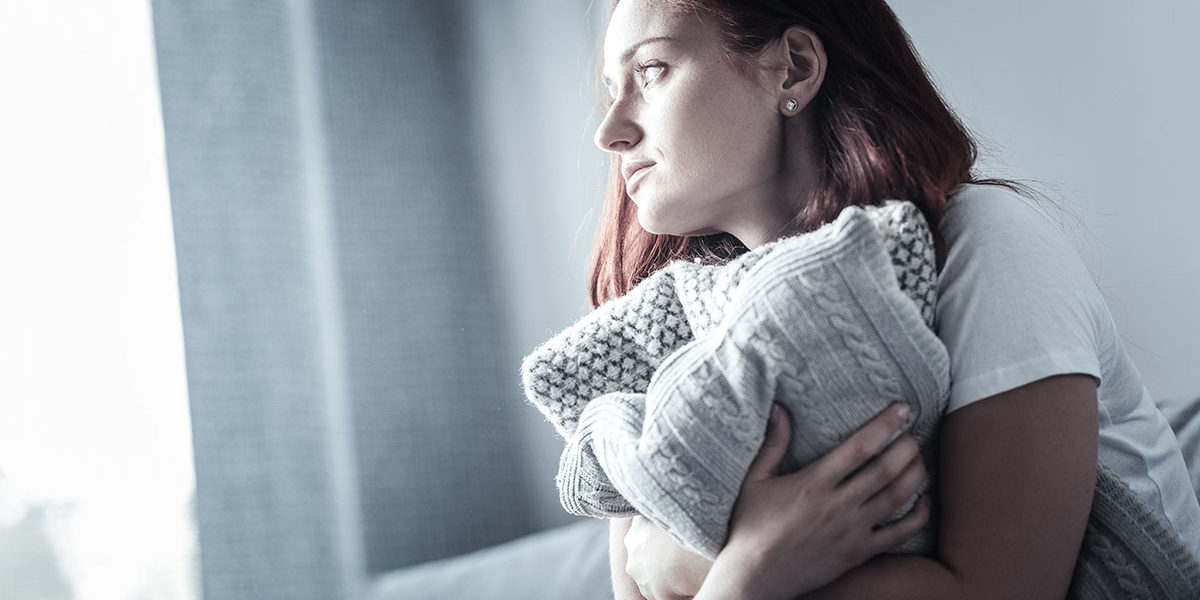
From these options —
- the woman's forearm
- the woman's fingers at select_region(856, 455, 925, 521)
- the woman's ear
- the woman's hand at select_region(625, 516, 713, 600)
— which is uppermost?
the woman's ear

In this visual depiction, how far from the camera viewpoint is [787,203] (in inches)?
42.8

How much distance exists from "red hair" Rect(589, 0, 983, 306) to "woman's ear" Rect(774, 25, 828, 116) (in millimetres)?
13

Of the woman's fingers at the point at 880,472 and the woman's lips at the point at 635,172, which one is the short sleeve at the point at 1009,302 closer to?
the woman's fingers at the point at 880,472

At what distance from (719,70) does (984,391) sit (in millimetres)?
430

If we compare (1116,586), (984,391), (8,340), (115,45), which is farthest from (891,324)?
(115,45)

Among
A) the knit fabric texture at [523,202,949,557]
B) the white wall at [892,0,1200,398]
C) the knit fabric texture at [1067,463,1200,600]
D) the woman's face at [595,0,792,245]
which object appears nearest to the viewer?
the knit fabric texture at [523,202,949,557]

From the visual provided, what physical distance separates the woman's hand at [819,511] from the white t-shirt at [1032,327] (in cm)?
9

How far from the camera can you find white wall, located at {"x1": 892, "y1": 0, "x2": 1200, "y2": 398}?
139 centimetres

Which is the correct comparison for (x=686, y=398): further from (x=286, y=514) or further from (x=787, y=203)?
(x=286, y=514)

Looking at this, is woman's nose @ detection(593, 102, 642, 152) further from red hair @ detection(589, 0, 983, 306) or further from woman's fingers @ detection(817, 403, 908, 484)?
woman's fingers @ detection(817, 403, 908, 484)

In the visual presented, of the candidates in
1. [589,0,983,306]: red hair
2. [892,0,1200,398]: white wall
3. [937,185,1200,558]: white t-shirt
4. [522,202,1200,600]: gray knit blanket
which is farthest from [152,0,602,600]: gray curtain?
[937,185,1200,558]: white t-shirt

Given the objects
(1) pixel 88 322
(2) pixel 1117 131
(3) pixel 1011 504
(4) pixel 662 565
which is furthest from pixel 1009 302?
(1) pixel 88 322

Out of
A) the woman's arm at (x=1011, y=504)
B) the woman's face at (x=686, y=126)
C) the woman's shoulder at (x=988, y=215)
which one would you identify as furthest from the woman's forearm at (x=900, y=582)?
the woman's face at (x=686, y=126)

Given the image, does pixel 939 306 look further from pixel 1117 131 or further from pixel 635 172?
pixel 1117 131
